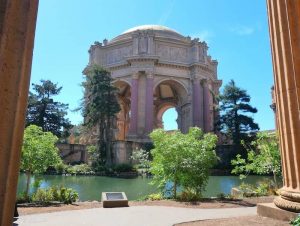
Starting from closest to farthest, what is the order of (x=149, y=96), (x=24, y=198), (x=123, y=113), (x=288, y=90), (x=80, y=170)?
(x=288, y=90), (x=24, y=198), (x=80, y=170), (x=149, y=96), (x=123, y=113)

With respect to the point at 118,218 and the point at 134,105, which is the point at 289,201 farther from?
the point at 134,105

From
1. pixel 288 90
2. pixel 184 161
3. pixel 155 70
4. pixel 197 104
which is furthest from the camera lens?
pixel 197 104

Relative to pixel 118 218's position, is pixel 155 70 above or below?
above

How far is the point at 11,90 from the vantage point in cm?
279

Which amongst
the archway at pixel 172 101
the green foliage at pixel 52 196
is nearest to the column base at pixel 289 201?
the green foliage at pixel 52 196

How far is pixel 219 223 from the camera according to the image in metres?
6.04

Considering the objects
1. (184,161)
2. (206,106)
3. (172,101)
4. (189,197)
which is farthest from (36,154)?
(172,101)

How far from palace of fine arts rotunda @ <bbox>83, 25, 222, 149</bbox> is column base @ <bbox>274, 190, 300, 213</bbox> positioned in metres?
30.4

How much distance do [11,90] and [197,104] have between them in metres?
38.5

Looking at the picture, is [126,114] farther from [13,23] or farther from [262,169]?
[13,23]

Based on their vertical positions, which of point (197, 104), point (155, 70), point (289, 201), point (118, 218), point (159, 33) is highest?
point (159, 33)

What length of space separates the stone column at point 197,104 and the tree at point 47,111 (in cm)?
1632

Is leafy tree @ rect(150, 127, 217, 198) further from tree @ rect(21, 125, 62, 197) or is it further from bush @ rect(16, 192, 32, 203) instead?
bush @ rect(16, 192, 32, 203)

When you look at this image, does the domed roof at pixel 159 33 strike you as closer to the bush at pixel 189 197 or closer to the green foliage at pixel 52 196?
the bush at pixel 189 197
